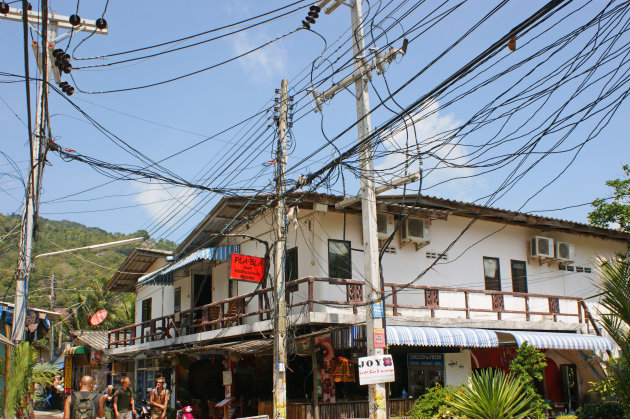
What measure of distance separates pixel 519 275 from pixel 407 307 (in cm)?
666

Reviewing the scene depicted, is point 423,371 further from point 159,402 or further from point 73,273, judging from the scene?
point 73,273

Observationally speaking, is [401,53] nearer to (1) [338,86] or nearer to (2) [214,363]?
(1) [338,86]

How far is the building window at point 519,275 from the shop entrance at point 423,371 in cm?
438

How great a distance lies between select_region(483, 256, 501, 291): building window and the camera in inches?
794

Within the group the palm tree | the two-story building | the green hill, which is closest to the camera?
the palm tree

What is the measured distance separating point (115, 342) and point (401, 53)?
65.1 ft

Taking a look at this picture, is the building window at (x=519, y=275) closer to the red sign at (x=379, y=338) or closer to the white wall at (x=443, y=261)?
the white wall at (x=443, y=261)

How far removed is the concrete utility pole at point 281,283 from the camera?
13.7 m

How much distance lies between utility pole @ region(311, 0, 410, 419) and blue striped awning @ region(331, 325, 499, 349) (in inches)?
94.3

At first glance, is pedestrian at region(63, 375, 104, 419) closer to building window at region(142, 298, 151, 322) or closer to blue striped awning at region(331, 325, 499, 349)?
blue striped awning at region(331, 325, 499, 349)

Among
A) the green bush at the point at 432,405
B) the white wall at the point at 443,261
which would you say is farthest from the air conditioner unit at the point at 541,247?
the green bush at the point at 432,405

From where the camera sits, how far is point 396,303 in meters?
16.5

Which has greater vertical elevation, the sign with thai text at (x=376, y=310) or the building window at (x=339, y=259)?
the building window at (x=339, y=259)

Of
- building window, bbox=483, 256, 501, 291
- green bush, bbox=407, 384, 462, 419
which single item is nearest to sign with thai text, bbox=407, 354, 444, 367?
building window, bbox=483, 256, 501, 291
